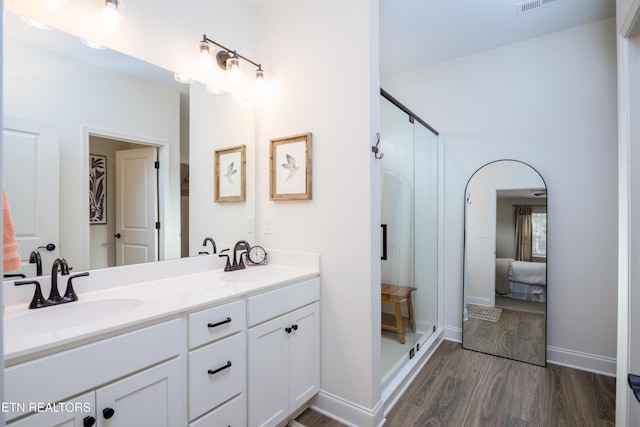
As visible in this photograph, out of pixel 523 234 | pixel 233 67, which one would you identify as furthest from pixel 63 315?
pixel 523 234

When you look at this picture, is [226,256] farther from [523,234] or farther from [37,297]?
[523,234]

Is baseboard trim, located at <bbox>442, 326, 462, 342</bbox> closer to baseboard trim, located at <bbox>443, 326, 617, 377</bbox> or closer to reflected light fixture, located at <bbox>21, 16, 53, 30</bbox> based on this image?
baseboard trim, located at <bbox>443, 326, 617, 377</bbox>

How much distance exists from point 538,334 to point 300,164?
2.48 metres

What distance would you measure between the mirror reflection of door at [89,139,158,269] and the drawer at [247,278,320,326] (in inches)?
26.8

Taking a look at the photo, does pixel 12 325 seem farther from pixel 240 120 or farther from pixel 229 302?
pixel 240 120

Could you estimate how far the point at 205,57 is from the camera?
188 cm

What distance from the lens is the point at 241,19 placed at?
2.17 meters

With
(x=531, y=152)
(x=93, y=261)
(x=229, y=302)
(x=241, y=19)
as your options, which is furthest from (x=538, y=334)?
(x=241, y=19)

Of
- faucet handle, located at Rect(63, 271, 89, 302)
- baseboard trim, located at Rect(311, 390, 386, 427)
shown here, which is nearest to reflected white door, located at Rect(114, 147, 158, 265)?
faucet handle, located at Rect(63, 271, 89, 302)

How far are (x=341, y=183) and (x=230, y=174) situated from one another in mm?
851

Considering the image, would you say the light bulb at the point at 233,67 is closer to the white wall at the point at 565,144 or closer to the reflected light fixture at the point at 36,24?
the reflected light fixture at the point at 36,24

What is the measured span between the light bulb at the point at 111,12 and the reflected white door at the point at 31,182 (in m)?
0.58

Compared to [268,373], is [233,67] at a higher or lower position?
higher

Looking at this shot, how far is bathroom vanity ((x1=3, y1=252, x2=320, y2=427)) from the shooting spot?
3.01 feet
